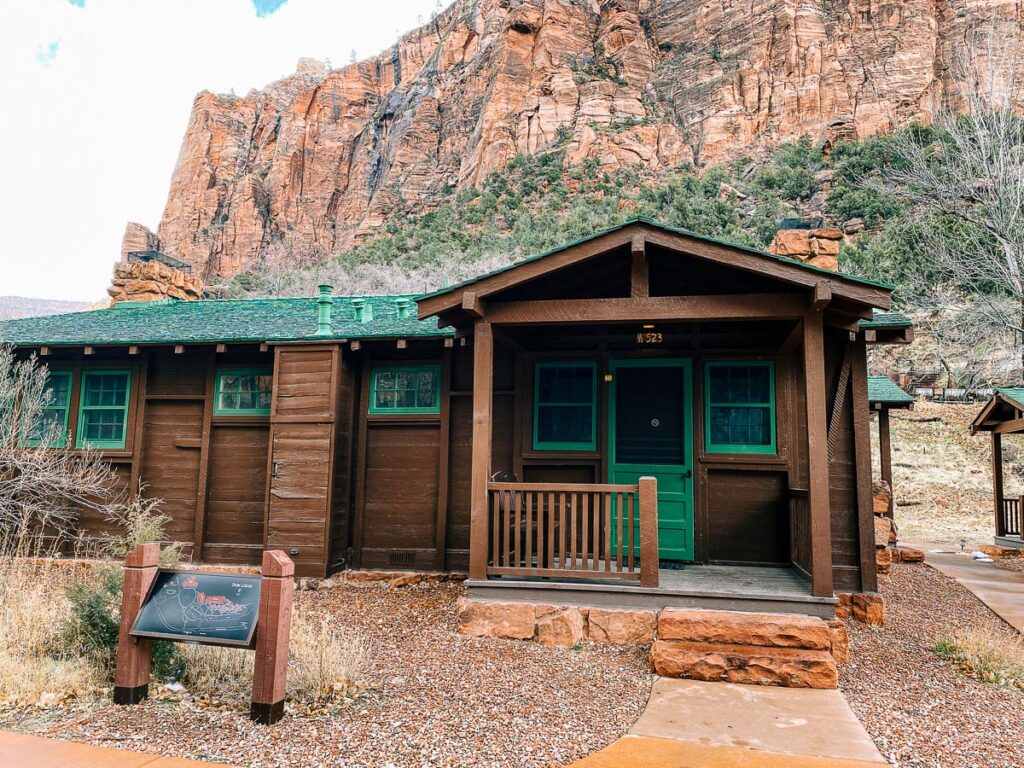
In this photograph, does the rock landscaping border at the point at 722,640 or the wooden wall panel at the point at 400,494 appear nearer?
the rock landscaping border at the point at 722,640

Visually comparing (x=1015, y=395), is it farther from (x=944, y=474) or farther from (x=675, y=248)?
(x=675, y=248)

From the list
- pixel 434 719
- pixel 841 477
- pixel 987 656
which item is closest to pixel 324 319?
pixel 434 719

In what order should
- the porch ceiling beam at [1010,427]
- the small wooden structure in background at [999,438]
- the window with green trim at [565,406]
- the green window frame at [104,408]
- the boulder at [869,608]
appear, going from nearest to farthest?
1. the boulder at [869,608]
2. the window with green trim at [565,406]
3. the green window frame at [104,408]
4. the porch ceiling beam at [1010,427]
5. the small wooden structure in background at [999,438]

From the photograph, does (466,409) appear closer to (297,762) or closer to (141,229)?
(297,762)

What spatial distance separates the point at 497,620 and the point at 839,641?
9.08 ft

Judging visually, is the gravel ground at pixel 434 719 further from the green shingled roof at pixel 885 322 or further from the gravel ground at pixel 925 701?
the green shingled roof at pixel 885 322

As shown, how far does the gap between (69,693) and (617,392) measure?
541 centimetres

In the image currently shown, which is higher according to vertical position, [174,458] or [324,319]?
[324,319]

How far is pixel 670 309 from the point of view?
5.82 m

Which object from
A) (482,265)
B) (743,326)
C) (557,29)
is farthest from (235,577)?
(557,29)

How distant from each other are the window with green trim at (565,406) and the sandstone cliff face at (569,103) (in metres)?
39.8

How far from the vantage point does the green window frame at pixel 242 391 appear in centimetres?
848

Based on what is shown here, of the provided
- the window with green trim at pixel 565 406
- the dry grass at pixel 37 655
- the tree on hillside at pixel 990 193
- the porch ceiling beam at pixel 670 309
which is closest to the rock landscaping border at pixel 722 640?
the window with green trim at pixel 565 406

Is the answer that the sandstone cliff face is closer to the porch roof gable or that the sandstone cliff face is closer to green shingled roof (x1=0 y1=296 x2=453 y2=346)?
green shingled roof (x1=0 y1=296 x2=453 y2=346)
